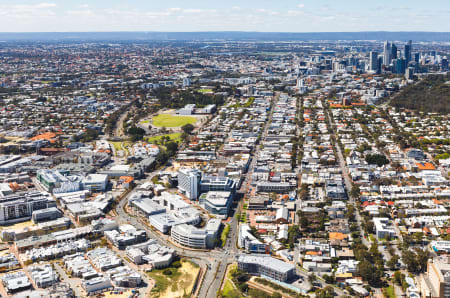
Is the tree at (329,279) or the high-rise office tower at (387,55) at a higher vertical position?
the high-rise office tower at (387,55)

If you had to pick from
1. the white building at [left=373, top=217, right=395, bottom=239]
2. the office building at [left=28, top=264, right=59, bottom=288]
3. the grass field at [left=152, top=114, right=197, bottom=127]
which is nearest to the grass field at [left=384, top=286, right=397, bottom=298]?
the white building at [left=373, top=217, right=395, bottom=239]

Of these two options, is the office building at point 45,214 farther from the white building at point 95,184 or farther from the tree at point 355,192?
the tree at point 355,192

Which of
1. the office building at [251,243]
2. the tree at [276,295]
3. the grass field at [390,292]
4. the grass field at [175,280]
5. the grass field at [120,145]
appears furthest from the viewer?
the grass field at [120,145]

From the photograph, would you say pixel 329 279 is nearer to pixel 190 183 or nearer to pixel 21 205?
pixel 190 183

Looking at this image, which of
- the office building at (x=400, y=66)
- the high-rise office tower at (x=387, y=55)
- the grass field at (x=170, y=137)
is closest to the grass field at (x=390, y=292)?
the grass field at (x=170, y=137)

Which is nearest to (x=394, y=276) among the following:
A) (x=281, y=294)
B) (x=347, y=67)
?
(x=281, y=294)

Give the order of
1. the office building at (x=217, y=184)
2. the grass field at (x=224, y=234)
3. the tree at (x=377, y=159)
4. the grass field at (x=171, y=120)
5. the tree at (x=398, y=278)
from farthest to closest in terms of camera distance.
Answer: the grass field at (x=171, y=120) → the tree at (x=377, y=159) → the office building at (x=217, y=184) → the grass field at (x=224, y=234) → the tree at (x=398, y=278)

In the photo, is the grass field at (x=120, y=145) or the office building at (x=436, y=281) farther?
the grass field at (x=120, y=145)

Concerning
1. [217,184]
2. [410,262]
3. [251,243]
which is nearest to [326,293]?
[410,262]
